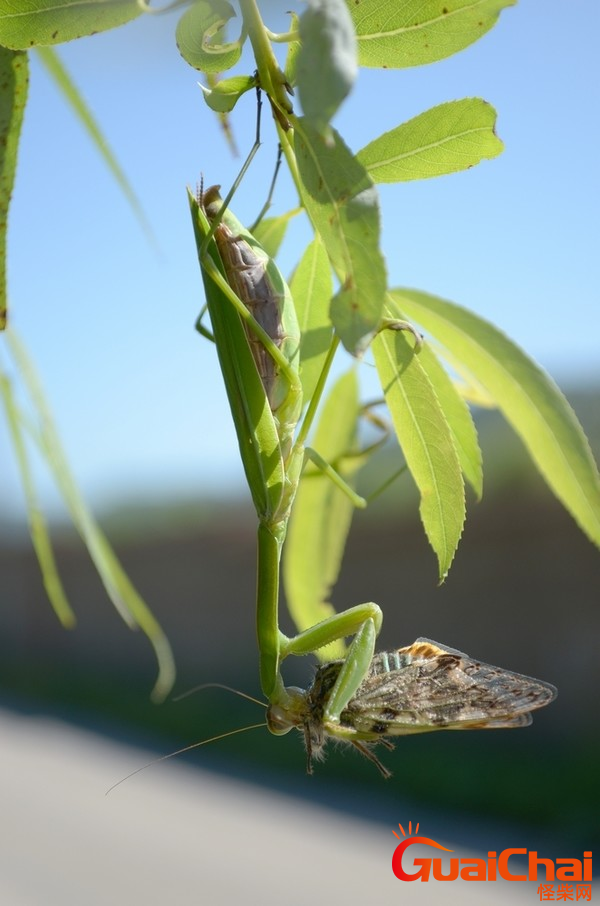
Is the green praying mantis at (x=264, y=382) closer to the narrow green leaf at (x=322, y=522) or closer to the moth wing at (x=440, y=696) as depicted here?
the moth wing at (x=440, y=696)

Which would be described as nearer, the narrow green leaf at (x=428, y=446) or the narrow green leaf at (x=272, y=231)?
the narrow green leaf at (x=428, y=446)

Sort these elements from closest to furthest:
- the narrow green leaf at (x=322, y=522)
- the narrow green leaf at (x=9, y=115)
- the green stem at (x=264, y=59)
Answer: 1. the green stem at (x=264, y=59)
2. the narrow green leaf at (x=9, y=115)
3. the narrow green leaf at (x=322, y=522)

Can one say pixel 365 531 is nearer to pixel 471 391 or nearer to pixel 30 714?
pixel 30 714

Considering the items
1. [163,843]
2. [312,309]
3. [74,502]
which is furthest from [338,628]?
Result: [163,843]

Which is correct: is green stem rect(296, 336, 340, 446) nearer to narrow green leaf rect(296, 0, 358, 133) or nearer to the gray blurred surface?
narrow green leaf rect(296, 0, 358, 133)

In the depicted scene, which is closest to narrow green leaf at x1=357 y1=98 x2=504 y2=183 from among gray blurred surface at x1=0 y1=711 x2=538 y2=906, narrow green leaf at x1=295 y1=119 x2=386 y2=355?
narrow green leaf at x1=295 y1=119 x2=386 y2=355

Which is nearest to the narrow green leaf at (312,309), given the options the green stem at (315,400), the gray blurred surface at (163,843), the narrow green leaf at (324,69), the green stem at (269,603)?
the green stem at (315,400)

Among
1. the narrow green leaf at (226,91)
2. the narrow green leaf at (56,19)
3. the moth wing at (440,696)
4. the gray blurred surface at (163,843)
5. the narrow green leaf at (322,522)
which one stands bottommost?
the gray blurred surface at (163,843)
